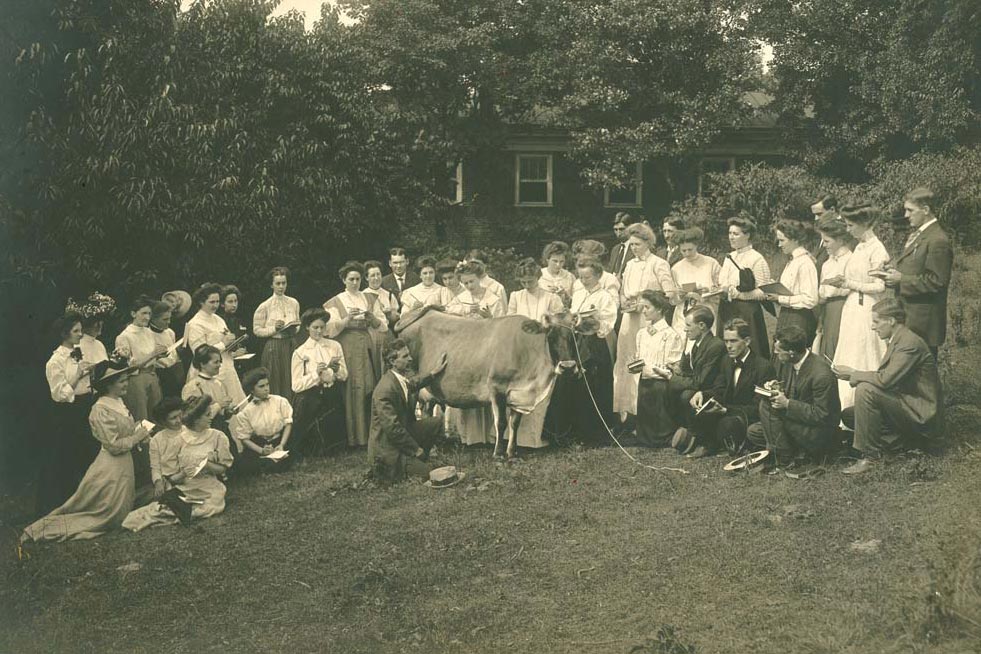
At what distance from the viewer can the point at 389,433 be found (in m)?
7.81

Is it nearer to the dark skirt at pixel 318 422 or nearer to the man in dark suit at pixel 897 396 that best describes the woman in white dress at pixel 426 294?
the dark skirt at pixel 318 422

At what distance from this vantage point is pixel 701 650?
4875 millimetres

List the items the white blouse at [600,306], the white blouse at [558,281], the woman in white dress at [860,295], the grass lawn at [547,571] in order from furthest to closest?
the white blouse at [558,281], the white blouse at [600,306], the woman in white dress at [860,295], the grass lawn at [547,571]

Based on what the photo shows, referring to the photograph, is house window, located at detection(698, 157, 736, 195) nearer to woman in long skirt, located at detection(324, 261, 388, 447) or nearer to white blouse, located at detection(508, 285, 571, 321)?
white blouse, located at detection(508, 285, 571, 321)

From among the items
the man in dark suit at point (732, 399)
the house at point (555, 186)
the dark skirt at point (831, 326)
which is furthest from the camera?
the house at point (555, 186)

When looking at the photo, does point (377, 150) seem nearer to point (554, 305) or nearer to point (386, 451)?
point (554, 305)

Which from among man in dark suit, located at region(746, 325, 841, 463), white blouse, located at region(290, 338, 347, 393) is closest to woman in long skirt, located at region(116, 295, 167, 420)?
white blouse, located at region(290, 338, 347, 393)

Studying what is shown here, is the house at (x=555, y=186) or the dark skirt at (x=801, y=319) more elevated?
the house at (x=555, y=186)

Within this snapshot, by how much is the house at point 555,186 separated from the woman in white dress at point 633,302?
42.2 ft

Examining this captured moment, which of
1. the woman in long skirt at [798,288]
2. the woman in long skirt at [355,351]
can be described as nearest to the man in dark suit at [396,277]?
the woman in long skirt at [355,351]

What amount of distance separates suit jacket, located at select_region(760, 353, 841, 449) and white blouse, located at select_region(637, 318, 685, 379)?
1.38 m

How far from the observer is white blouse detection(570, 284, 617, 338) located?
9000mm

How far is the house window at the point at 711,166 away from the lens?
22522 mm

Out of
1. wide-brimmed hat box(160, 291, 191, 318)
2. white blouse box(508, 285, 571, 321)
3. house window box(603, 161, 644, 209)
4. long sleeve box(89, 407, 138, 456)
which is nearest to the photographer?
long sleeve box(89, 407, 138, 456)
